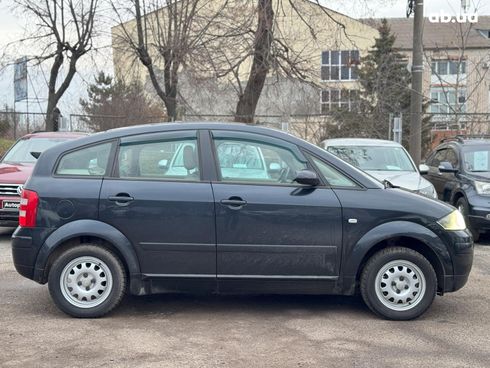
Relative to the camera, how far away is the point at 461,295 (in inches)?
255

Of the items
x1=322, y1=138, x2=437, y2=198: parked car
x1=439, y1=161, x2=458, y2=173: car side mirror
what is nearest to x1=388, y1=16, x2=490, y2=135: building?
x1=322, y1=138, x2=437, y2=198: parked car

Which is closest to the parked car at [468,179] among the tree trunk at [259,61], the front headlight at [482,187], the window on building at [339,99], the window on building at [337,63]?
the front headlight at [482,187]

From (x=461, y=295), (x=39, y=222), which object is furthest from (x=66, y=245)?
(x=461, y=295)

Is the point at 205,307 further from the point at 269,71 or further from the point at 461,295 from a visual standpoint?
the point at 269,71

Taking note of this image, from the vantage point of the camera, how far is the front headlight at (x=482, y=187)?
30.8 ft

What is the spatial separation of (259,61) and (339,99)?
598 centimetres

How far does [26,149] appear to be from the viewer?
34.8ft

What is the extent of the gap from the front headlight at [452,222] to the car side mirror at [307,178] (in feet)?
3.82

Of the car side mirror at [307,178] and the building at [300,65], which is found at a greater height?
the building at [300,65]

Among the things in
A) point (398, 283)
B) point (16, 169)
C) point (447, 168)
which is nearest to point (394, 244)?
point (398, 283)

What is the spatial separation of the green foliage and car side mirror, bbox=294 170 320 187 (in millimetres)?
15321

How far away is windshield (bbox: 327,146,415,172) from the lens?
10.2 m

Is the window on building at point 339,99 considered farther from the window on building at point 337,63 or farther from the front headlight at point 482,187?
the front headlight at point 482,187

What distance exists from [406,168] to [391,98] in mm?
11302
